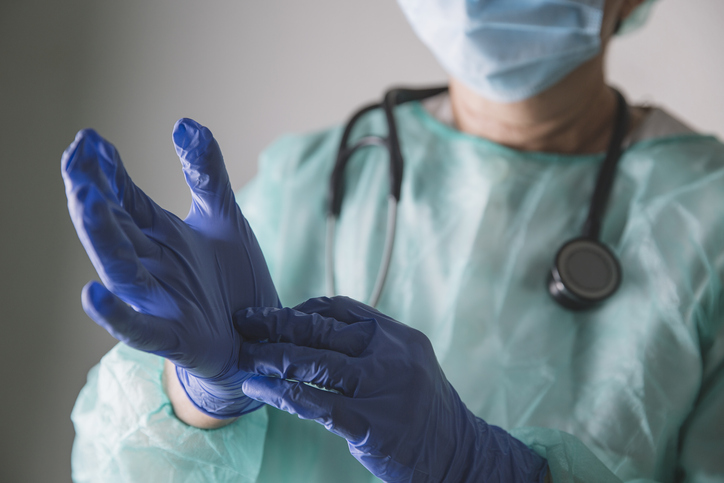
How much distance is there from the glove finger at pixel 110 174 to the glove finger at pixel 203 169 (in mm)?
48

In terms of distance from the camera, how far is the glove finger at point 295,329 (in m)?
0.52

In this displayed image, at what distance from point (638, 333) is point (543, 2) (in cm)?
49

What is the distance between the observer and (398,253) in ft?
2.88

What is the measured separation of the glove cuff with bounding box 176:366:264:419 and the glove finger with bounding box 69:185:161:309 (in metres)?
0.16

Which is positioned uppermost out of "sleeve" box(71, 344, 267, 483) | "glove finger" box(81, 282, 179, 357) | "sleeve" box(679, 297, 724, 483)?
"glove finger" box(81, 282, 179, 357)

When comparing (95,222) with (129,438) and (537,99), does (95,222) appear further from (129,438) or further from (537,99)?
(537,99)

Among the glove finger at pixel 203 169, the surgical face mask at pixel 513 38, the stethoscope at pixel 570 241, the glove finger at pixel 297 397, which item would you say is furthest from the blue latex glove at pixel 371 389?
the surgical face mask at pixel 513 38

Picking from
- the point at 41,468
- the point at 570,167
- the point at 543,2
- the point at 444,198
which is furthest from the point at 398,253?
the point at 41,468

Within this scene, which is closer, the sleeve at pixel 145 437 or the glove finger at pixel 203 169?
the glove finger at pixel 203 169

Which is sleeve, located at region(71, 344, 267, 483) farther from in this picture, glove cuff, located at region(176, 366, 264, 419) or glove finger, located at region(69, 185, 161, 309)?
glove finger, located at region(69, 185, 161, 309)

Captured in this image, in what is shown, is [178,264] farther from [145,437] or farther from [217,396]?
[145,437]

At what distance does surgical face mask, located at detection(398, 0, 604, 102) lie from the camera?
80 centimetres

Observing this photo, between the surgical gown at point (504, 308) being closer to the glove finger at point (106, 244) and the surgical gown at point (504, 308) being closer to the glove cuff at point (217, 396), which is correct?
the glove cuff at point (217, 396)

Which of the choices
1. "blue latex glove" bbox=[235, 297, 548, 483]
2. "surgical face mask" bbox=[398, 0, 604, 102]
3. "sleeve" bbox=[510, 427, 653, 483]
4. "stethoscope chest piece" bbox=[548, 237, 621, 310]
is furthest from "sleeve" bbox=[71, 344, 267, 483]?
"surgical face mask" bbox=[398, 0, 604, 102]
